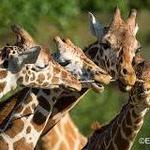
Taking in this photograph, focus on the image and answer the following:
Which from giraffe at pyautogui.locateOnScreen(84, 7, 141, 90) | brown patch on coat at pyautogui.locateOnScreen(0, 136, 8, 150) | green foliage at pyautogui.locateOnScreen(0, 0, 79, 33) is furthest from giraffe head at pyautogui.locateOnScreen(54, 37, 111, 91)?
green foliage at pyautogui.locateOnScreen(0, 0, 79, 33)

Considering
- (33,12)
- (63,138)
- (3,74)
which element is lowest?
(33,12)

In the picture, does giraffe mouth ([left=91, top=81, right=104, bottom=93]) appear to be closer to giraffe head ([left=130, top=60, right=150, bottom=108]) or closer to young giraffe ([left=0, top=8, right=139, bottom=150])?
giraffe head ([left=130, top=60, right=150, bottom=108])

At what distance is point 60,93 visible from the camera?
10086 millimetres

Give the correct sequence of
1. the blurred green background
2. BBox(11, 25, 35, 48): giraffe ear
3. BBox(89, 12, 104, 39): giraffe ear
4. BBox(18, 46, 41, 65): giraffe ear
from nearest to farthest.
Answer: BBox(18, 46, 41, 65): giraffe ear
BBox(11, 25, 35, 48): giraffe ear
BBox(89, 12, 104, 39): giraffe ear
the blurred green background

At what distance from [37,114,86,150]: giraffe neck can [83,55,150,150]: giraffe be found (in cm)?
34

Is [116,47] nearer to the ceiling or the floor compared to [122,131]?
nearer to the ceiling

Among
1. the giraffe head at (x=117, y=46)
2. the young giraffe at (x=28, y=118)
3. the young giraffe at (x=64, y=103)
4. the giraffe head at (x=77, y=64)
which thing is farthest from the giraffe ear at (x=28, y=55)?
the giraffe head at (x=117, y=46)

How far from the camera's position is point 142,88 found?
383 inches

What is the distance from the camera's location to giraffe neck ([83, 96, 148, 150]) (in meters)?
10.1

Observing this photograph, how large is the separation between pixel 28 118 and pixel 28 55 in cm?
62

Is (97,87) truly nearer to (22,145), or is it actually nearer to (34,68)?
(34,68)

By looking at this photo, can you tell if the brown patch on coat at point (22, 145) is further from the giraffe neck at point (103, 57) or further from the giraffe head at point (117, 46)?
the giraffe neck at point (103, 57)

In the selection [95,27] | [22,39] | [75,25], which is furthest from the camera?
[75,25]

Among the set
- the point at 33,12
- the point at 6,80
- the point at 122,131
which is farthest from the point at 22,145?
the point at 33,12
